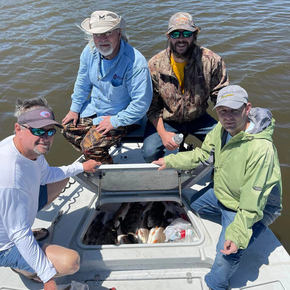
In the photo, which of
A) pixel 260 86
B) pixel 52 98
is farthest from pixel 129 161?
pixel 260 86

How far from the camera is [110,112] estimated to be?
364cm

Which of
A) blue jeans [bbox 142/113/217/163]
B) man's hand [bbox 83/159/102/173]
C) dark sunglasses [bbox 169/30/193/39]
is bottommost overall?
blue jeans [bbox 142/113/217/163]

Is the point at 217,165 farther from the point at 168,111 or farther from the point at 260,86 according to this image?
the point at 260,86

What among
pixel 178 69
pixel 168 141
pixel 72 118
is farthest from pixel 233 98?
pixel 72 118

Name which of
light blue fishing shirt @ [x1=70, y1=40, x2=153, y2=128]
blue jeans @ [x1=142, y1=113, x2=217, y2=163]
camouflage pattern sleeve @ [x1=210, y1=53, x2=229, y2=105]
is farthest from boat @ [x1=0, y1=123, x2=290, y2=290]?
camouflage pattern sleeve @ [x1=210, y1=53, x2=229, y2=105]

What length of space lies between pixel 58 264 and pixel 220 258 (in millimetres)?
1398

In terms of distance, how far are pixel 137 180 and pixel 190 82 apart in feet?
4.70

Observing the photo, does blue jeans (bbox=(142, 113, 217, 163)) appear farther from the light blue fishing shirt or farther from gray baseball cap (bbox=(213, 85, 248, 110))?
gray baseball cap (bbox=(213, 85, 248, 110))

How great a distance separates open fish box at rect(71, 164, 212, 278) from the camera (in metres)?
2.82

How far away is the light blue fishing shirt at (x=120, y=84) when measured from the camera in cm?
331

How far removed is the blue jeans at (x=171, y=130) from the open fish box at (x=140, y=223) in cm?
56

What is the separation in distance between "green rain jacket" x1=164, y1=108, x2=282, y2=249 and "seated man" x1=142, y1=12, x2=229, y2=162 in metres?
1.08

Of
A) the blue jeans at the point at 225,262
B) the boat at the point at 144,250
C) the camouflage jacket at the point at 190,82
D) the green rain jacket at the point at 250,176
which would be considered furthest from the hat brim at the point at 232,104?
the camouflage jacket at the point at 190,82

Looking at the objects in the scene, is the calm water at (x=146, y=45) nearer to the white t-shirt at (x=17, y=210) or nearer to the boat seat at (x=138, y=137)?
the boat seat at (x=138, y=137)
